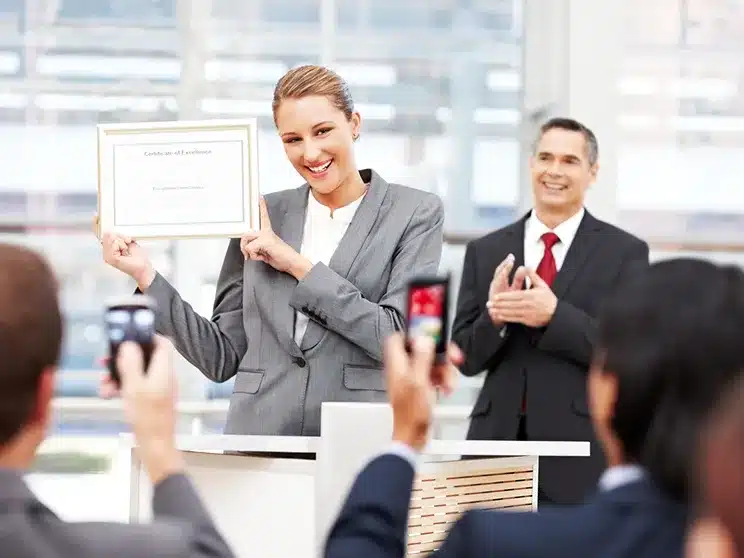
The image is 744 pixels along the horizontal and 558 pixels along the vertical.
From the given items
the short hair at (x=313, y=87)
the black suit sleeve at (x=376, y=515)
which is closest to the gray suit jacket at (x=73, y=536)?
the black suit sleeve at (x=376, y=515)

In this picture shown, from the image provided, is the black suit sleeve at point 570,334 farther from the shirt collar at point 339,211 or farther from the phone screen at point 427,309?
the phone screen at point 427,309

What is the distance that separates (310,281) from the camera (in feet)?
9.53

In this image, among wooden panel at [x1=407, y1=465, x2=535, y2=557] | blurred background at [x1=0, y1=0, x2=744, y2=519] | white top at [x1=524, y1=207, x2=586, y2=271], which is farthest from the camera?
blurred background at [x1=0, y1=0, x2=744, y2=519]

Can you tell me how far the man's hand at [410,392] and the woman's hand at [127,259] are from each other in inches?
58.0

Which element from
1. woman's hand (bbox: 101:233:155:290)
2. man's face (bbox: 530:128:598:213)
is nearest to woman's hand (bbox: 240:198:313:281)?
woman's hand (bbox: 101:233:155:290)

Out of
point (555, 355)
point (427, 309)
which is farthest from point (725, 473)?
point (555, 355)

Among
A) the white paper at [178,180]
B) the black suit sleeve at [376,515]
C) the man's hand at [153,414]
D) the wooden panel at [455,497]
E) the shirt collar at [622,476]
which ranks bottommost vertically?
the wooden panel at [455,497]

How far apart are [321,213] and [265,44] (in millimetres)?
2666

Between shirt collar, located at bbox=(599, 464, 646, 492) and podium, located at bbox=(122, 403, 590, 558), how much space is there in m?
1.23

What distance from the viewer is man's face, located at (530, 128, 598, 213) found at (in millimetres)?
3992

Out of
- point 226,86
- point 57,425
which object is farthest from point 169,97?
point 57,425

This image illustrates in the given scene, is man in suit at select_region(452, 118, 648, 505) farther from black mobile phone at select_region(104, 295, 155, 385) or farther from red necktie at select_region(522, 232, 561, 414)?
black mobile phone at select_region(104, 295, 155, 385)

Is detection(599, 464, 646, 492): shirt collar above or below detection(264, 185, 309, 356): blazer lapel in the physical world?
below

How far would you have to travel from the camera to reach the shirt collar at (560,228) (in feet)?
12.9
